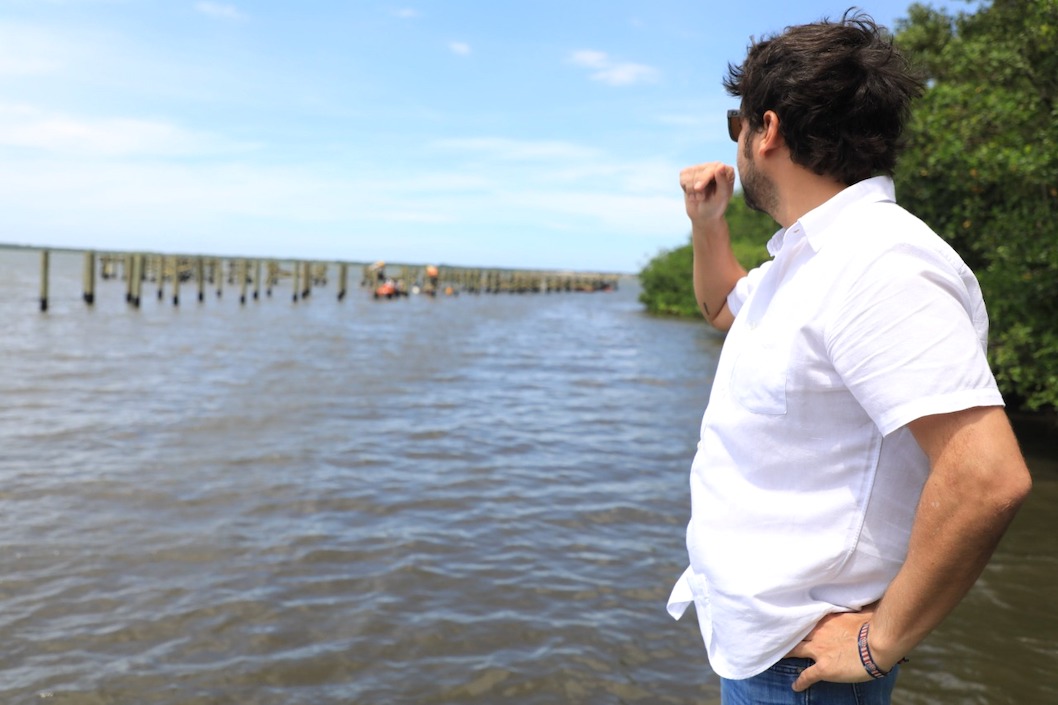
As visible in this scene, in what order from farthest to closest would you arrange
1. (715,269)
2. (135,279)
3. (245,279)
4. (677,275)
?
1. (677,275)
2. (245,279)
3. (135,279)
4. (715,269)

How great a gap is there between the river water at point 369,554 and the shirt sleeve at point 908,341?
11.8 ft

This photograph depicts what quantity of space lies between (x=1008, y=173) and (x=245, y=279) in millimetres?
37680

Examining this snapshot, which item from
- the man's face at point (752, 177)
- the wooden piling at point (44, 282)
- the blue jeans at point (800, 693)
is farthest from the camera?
the wooden piling at point (44, 282)

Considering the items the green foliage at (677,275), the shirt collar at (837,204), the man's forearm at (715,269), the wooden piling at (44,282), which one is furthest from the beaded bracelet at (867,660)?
the green foliage at (677,275)

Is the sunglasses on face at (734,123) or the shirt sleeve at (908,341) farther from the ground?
the sunglasses on face at (734,123)

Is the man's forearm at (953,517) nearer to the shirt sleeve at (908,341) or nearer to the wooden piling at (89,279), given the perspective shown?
the shirt sleeve at (908,341)

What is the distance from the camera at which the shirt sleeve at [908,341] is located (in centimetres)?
143

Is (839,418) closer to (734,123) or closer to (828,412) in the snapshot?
(828,412)

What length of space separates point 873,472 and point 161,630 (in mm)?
4750

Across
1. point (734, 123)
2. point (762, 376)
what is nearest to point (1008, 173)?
point (734, 123)

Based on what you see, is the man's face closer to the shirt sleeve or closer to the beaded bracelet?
the shirt sleeve

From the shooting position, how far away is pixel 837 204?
1.70m

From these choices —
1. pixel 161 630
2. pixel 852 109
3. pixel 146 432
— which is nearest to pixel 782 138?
Result: pixel 852 109

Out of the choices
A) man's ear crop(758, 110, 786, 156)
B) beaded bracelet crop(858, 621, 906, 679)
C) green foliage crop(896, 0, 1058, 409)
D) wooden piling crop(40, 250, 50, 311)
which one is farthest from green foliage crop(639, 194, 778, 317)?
beaded bracelet crop(858, 621, 906, 679)
